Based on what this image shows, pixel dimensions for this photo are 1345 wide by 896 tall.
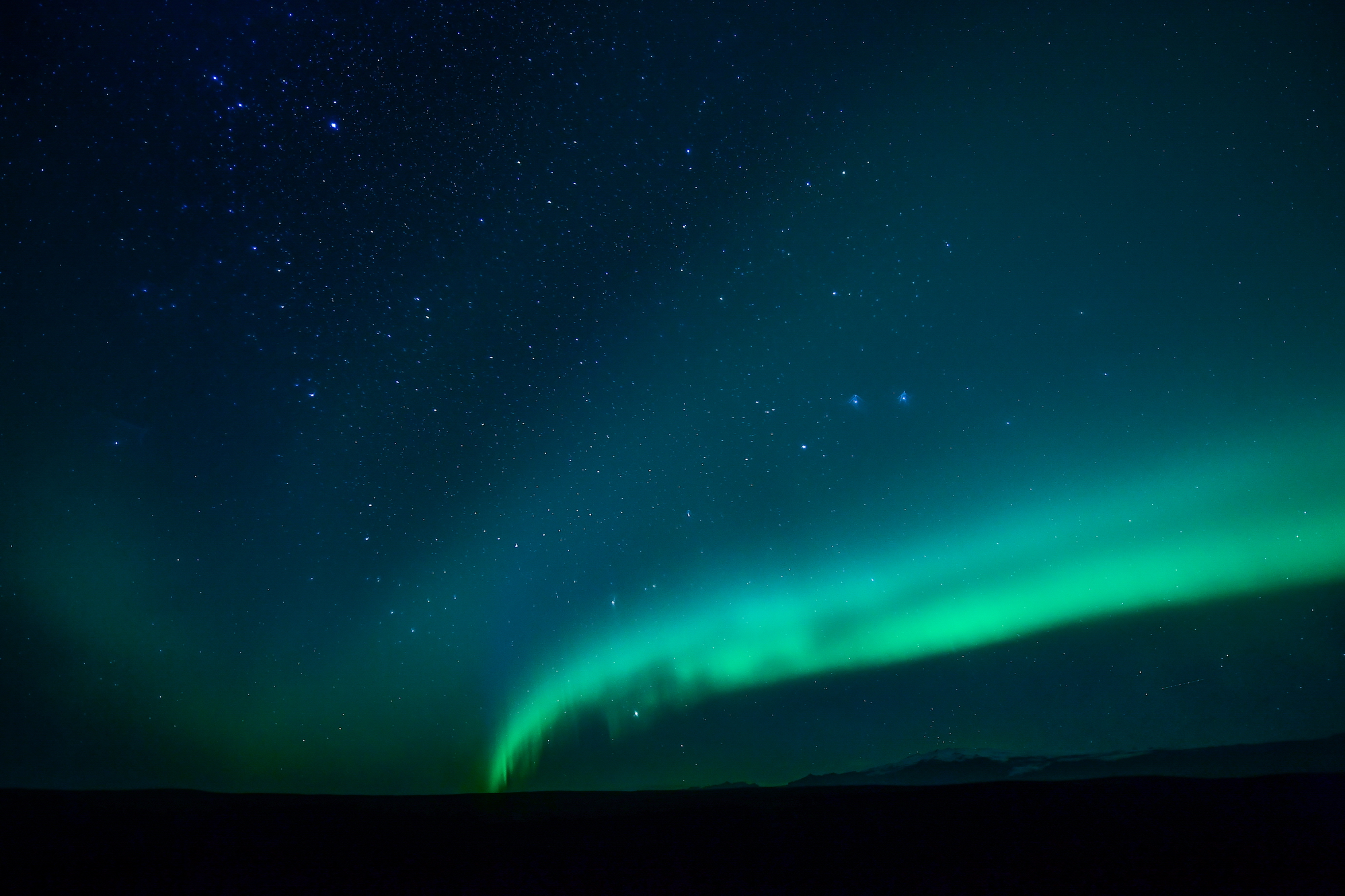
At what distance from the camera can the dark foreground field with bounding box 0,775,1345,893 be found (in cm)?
438

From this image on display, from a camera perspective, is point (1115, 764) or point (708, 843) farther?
point (1115, 764)

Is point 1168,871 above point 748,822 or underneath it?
underneath

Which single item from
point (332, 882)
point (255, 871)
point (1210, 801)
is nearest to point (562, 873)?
point (332, 882)

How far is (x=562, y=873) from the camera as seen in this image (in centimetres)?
458

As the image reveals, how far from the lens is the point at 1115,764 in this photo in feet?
152

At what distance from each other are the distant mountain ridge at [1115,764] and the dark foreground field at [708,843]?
38.2ft

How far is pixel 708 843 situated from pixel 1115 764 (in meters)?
56.1

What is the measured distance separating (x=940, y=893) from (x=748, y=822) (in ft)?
6.29

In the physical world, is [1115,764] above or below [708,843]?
below

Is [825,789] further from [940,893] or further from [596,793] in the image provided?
[940,893]

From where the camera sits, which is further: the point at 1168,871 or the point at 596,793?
the point at 596,793

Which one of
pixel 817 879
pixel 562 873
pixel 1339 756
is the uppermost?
pixel 562 873

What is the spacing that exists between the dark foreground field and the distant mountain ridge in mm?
11630

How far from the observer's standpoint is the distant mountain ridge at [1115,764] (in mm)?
26781
